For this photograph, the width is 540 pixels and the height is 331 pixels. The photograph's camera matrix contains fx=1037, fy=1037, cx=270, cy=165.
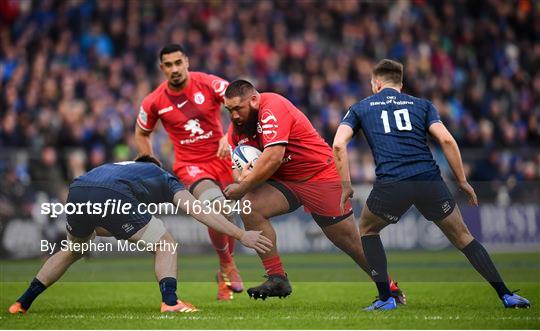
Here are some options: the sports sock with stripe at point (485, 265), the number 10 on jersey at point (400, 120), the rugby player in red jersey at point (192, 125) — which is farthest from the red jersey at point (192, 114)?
the sports sock with stripe at point (485, 265)

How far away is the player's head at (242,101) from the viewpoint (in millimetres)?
10234

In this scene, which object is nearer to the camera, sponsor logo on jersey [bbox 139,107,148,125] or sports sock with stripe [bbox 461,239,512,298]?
sports sock with stripe [bbox 461,239,512,298]

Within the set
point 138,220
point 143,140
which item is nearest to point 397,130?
point 138,220

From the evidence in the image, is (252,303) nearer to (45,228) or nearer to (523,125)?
(45,228)

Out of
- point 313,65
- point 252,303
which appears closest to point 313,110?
point 313,65

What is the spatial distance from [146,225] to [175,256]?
1.33ft

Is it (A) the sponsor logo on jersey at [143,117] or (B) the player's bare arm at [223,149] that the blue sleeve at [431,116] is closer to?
(B) the player's bare arm at [223,149]

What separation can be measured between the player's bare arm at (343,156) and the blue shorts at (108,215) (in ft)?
6.21

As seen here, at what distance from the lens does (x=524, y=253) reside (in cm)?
1694

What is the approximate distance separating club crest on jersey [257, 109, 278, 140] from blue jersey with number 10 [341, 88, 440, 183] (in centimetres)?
70

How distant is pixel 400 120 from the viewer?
32.6 ft

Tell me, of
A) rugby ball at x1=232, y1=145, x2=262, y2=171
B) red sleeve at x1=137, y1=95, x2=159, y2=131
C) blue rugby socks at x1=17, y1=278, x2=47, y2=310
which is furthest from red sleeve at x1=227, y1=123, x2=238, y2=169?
blue rugby socks at x1=17, y1=278, x2=47, y2=310

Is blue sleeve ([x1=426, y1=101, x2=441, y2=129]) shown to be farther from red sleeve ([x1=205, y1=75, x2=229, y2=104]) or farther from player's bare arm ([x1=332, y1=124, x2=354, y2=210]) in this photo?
red sleeve ([x1=205, y1=75, x2=229, y2=104])

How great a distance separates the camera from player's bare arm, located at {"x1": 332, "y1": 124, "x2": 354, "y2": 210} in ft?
31.6
